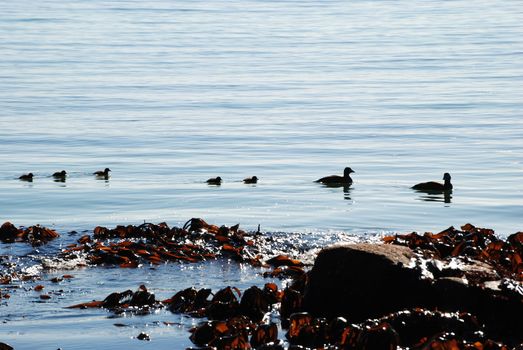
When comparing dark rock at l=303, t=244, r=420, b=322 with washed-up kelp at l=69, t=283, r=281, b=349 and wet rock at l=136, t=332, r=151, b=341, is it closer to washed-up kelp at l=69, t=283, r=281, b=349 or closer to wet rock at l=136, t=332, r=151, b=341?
washed-up kelp at l=69, t=283, r=281, b=349

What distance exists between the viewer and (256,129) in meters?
30.7

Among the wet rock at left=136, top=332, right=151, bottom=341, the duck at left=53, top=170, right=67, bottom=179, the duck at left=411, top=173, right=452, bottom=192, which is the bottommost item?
the wet rock at left=136, top=332, right=151, bottom=341

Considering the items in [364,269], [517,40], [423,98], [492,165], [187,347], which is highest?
[517,40]

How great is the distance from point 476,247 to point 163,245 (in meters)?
4.07

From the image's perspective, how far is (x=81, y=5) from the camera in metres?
104

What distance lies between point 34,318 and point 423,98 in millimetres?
30728

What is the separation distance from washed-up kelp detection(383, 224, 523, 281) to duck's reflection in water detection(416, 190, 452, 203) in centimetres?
560

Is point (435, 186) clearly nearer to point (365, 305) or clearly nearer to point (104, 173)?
point (104, 173)

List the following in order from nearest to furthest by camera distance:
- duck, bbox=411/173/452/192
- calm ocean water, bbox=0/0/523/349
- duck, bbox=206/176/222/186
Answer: calm ocean water, bbox=0/0/523/349, duck, bbox=411/173/452/192, duck, bbox=206/176/222/186

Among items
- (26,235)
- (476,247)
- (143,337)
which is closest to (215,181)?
(26,235)

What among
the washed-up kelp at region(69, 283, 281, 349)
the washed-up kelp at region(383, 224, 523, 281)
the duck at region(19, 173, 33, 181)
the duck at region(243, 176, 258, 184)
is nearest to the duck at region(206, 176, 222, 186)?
the duck at region(243, 176, 258, 184)

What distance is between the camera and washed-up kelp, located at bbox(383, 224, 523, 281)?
11459 mm

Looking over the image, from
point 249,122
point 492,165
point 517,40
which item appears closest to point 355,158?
point 492,165

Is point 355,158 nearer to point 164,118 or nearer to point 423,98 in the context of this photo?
point 164,118
